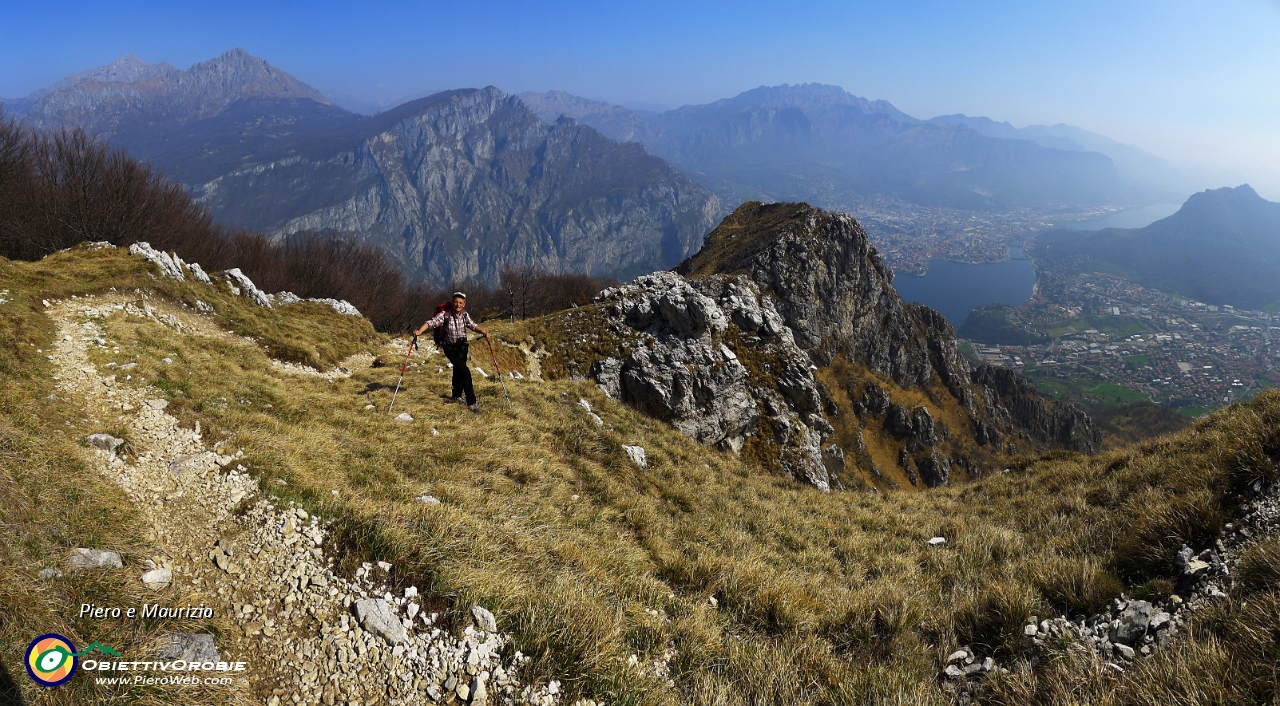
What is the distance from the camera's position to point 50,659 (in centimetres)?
334

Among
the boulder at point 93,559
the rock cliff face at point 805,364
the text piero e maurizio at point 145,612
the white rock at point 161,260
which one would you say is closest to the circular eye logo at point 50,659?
the text piero e maurizio at point 145,612

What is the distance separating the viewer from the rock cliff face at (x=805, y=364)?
30.6 metres

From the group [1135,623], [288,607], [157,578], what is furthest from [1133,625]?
[157,578]

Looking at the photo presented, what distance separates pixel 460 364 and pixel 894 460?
58.7 meters

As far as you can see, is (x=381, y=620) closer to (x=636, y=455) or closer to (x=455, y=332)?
(x=636, y=455)

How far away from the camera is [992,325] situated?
173250 millimetres

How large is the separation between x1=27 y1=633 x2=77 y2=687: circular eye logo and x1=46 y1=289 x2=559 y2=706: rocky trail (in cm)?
56

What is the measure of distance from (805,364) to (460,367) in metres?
34.1

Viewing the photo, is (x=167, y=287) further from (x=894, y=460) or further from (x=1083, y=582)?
(x=894, y=460)

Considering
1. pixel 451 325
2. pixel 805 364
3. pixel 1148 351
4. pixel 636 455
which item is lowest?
pixel 1148 351

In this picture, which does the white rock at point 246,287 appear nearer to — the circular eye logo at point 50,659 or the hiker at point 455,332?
the hiker at point 455,332

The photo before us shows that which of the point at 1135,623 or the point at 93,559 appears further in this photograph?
the point at 1135,623

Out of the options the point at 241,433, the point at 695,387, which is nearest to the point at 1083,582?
the point at 241,433

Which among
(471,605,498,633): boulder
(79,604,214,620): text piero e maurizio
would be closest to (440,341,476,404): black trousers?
(79,604,214,620): text piero e maurizio
